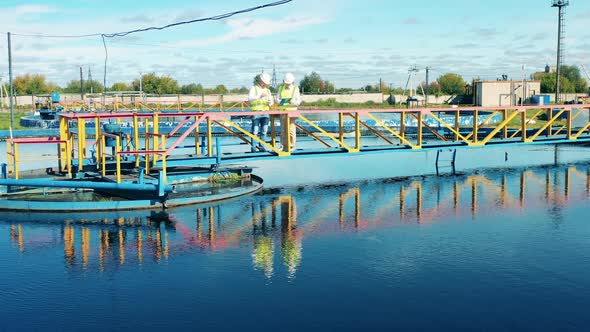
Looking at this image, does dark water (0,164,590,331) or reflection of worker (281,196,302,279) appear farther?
reflection of worker (281,196,302,279)

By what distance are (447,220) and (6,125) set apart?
3620cm

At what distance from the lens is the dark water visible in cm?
790

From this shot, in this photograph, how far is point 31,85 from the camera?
100625 millimetres

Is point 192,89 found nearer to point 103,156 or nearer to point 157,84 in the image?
point 157,84

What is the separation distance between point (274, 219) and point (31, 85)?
96.8m

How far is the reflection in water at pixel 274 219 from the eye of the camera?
10.9 m

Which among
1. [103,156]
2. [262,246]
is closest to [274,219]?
[262,246]

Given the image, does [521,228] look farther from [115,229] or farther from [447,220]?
[115,229]

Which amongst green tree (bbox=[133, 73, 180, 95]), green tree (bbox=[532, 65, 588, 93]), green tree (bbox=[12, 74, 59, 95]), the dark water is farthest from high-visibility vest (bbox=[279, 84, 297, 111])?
green tree (bbox=[12, 74, 59, 95])

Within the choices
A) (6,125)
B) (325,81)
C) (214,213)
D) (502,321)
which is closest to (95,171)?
(214,213)

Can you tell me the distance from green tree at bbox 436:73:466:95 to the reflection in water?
82.7 meters

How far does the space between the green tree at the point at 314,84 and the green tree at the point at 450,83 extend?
17.7m

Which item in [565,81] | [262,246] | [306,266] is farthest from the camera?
[565,81]

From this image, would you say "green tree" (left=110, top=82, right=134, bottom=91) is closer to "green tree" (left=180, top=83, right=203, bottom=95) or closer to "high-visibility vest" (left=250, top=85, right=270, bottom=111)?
"green tree" (left=180, top=83, right=203, bottom=95)
